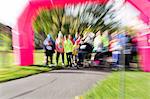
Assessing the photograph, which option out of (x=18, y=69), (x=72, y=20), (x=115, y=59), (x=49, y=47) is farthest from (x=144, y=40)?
(x=18, y=69)

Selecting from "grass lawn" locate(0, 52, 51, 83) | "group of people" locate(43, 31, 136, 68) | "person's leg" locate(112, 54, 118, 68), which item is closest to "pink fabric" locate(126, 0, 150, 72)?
"group of people" locate(43, 31, 136, 68)

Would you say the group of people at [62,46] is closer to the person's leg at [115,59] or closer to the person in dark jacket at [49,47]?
the person in dark jacket at [49,47]

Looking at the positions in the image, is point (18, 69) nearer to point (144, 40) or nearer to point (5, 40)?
point (5, 40)

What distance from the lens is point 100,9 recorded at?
2541mm

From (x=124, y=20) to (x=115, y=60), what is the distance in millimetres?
316

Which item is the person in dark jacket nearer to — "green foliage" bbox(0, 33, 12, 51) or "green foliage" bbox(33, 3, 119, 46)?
"green foliage" bbox(33, 3, 119, 46)

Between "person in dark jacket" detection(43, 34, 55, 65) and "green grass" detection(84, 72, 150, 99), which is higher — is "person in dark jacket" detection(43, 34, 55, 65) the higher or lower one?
the higher one

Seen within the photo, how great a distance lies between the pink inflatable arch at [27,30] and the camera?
2588mm

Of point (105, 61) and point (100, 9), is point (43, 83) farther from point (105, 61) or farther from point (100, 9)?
point (100, 9)

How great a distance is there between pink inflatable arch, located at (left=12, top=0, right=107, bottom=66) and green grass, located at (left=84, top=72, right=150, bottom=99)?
61cm

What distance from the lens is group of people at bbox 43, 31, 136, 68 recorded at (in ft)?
8.14

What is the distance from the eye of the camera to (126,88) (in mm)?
2453

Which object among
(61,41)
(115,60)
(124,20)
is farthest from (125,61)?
(61,41)

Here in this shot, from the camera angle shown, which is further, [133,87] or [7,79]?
[7,79]
